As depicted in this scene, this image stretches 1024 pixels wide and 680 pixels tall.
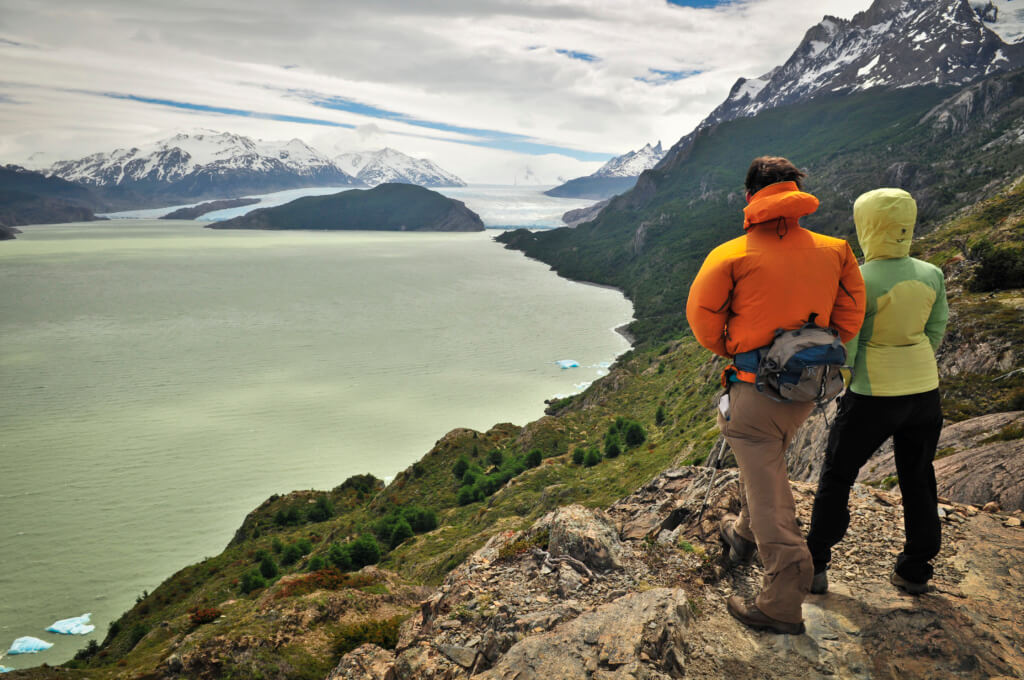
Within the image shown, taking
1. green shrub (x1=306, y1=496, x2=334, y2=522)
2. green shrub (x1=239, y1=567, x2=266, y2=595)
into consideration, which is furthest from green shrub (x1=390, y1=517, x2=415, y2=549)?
green shrub (x1=306, y1=496, x2=334, y2=522)

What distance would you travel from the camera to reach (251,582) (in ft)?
87.6

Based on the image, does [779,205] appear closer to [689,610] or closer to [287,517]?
[689,610]

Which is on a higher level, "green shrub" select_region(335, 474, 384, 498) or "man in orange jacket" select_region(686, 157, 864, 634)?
"man in orange jacket" select_region(686, 157, 864, 634)

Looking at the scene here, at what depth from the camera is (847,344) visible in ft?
16.0

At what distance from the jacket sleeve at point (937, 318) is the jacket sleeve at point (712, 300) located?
2.08 m

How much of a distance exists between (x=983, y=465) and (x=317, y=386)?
7755 centimetres

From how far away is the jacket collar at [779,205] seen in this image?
13.7ft

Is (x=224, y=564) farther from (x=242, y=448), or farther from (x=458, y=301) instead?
(x=458, y=301)

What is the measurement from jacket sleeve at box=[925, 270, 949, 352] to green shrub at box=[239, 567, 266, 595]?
2923 centimetres

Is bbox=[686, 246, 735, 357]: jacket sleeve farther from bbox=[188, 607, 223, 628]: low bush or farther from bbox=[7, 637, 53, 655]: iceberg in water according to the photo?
bbox=[7, 637, 53, 655]: iceberg in water

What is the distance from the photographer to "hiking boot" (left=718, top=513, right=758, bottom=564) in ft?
18.7

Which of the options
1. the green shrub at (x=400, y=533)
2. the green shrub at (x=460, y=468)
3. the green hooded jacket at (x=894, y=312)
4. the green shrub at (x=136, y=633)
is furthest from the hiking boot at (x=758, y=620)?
the green shrub at (x=460, y=468)

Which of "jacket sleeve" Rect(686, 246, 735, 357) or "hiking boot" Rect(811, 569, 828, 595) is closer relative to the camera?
"jacket sleeve" Rect(686, 246, 735, 357)

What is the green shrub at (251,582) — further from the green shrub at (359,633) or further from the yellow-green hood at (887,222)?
the yellow-green hood at (887,222)
